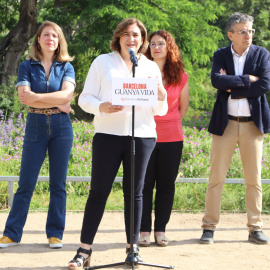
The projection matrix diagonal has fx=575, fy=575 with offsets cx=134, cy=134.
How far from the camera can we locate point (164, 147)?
604 cm

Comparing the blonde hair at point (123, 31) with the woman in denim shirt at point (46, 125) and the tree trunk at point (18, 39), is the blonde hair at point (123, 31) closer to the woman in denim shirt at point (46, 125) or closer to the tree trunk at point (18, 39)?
the woman in denim shirt at point (46, 125)

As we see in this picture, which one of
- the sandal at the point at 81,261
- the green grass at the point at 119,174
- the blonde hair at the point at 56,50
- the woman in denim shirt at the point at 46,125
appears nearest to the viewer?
the sandal at the point at 81,261

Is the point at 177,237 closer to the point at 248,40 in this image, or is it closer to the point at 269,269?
the point at 269,269

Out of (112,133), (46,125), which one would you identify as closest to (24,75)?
(46,125)

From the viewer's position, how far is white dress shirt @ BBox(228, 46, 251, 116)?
6.16 metres

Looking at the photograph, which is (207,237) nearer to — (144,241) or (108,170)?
(144,241)

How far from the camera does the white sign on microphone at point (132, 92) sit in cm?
466

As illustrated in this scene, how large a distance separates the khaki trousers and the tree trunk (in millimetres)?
13616

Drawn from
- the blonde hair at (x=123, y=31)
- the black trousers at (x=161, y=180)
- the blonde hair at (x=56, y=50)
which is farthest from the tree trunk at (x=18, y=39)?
the blonde hair at (x=123, y=31)

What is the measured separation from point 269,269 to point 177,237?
61.5 inches

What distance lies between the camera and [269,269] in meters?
5.13

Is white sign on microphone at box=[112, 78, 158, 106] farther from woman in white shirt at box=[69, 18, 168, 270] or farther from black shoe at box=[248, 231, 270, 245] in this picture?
black shoe at box=[248, 231, 270, 245]

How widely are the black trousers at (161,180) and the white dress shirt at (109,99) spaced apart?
934 mm

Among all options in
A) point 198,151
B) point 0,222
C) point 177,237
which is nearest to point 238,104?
point 177,237
